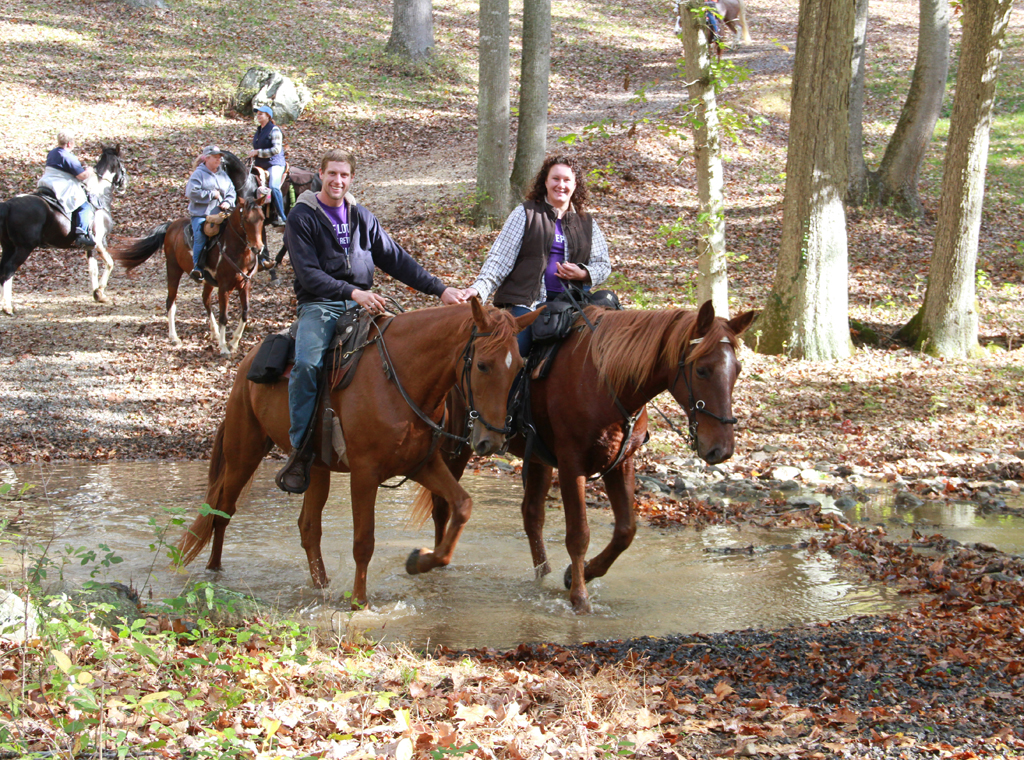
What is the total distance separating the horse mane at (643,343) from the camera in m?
5.72

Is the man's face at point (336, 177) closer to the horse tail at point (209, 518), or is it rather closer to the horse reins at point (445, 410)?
the horse reins at point (445, 410)

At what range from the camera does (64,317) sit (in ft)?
49.5

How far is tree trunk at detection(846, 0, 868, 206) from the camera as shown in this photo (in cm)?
1878

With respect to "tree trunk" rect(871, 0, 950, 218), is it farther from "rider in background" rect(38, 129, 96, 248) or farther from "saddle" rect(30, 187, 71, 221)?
"saddle" rect(30, 187, 71, 221)

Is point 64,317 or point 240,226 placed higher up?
point 240,226

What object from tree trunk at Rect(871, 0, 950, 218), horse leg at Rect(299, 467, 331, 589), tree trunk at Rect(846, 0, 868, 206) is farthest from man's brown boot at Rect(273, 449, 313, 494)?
tree trunk at Rect(871, 0, 950, 218)

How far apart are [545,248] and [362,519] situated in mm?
2527

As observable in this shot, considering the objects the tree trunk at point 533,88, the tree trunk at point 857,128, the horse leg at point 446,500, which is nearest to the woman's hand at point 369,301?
the horse leg at point 446,500

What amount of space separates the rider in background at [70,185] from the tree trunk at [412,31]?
613 inches

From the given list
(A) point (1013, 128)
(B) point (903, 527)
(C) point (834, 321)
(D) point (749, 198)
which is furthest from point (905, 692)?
(A) point (1013, 128)

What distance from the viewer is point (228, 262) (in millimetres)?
13805

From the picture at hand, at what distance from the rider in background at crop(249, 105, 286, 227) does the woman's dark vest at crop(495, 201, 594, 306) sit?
10143 millimetres

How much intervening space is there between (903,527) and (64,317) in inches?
535

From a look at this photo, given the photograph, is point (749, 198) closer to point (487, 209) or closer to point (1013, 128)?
point (487, 209)
